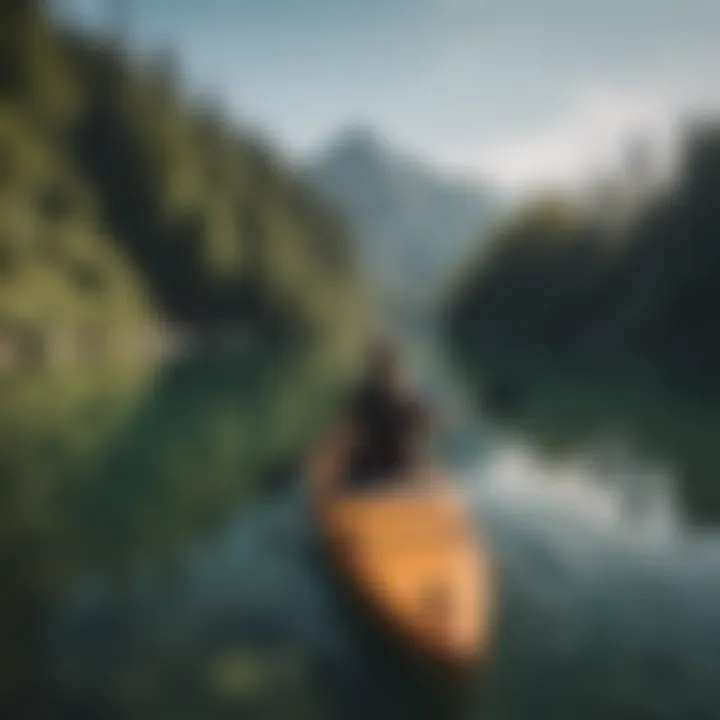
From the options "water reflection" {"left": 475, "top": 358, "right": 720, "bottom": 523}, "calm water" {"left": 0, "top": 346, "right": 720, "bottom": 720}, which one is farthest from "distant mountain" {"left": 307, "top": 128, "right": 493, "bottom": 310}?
"water reflection" {"left": 475, "top": 358, "right": 720, "bottom": 523}

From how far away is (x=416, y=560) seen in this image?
3756 millimetres

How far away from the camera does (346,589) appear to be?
394 centimetres

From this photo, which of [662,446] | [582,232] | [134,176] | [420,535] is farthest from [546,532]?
[134,176]

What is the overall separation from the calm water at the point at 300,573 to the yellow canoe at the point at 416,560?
0.19 metres

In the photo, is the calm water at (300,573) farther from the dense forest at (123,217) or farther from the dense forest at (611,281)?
the dense forest at (123,217)

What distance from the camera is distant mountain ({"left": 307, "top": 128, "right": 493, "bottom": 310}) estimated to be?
5.64m

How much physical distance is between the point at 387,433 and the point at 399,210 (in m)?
2.32

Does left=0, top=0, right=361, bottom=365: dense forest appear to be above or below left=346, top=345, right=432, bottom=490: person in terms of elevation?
above

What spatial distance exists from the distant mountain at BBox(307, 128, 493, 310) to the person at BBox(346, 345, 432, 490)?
1.38 m

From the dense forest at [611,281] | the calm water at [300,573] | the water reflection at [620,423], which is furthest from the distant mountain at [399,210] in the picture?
the water reflection at [620,423]

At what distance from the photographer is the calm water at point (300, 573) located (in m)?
3.50

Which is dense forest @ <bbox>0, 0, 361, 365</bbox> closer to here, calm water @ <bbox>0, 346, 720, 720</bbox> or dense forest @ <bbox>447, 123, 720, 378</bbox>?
calm water @ <bbox>0, 346, 720, 720</bbox>

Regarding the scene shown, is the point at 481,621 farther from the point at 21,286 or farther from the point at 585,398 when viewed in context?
the point at 21,286

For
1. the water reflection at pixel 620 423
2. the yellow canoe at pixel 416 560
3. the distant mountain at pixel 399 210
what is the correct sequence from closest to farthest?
the yellow canoe at pixel 416 560
the distant mountain at pixel 399 210
the water reflection at pixel 620 423
